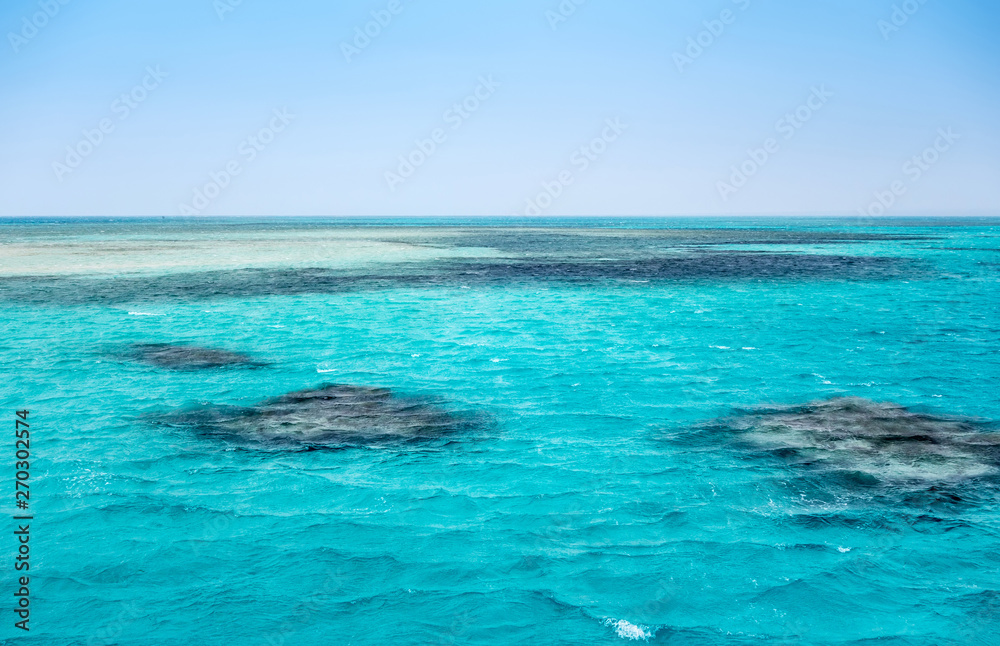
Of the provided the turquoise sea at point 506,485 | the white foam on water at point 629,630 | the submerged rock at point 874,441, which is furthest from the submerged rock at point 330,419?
the white foam on water at point 629,630

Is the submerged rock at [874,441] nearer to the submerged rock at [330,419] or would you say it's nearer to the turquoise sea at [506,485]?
the turquoise sea at [506,485]

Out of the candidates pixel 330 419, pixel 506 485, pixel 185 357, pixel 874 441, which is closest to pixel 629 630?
pixel 506 485

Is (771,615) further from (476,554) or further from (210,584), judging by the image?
(210,584)

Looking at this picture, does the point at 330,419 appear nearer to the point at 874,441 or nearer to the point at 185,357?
the point at 185,357

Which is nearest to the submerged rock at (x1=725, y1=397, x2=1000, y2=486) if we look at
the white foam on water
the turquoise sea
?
the turquoise sea

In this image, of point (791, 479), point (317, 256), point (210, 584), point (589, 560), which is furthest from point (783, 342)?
point (317, 256)

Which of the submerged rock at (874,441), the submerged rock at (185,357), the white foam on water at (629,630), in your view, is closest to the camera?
the white foam on water at (629,630)
